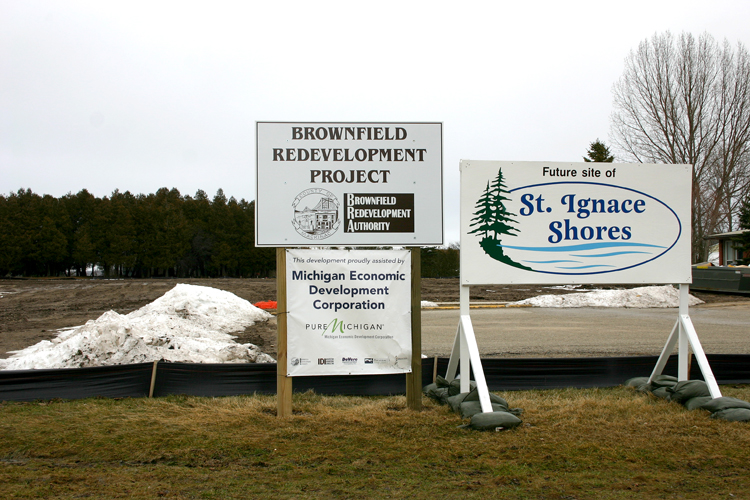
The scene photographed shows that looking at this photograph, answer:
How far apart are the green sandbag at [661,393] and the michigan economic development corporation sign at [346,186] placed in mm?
3234

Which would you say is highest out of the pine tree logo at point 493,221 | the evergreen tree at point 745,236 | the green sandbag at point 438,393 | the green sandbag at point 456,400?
the evergreen tree at point 745,236

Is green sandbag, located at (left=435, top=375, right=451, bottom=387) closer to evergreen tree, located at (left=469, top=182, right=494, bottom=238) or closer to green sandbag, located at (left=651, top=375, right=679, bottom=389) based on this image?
evergreen tree, located at (left=469, top=182, right=494, bottom=238)

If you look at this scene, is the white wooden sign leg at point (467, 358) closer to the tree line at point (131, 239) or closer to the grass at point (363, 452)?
the grass at point (363, 452)

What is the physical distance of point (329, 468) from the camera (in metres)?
3.98

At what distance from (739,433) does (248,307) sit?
52.2 ft

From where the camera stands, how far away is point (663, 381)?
250 inches

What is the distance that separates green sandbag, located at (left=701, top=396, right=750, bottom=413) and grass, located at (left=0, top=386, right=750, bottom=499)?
0.14m

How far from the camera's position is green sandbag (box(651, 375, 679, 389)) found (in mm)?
6262

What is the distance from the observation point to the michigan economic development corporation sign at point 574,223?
20.2ft

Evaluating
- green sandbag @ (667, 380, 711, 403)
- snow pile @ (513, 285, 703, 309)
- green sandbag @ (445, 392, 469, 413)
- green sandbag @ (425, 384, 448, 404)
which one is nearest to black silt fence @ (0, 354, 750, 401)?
green sandbag @ (425, 384, 448, 404)

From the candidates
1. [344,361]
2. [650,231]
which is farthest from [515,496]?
[650,231]

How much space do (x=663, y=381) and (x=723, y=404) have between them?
101 cm

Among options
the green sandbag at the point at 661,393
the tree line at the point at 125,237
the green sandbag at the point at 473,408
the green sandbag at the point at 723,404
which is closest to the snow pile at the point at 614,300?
the green sandbag at the point at 661,393

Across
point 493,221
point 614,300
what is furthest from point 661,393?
point 614,300
